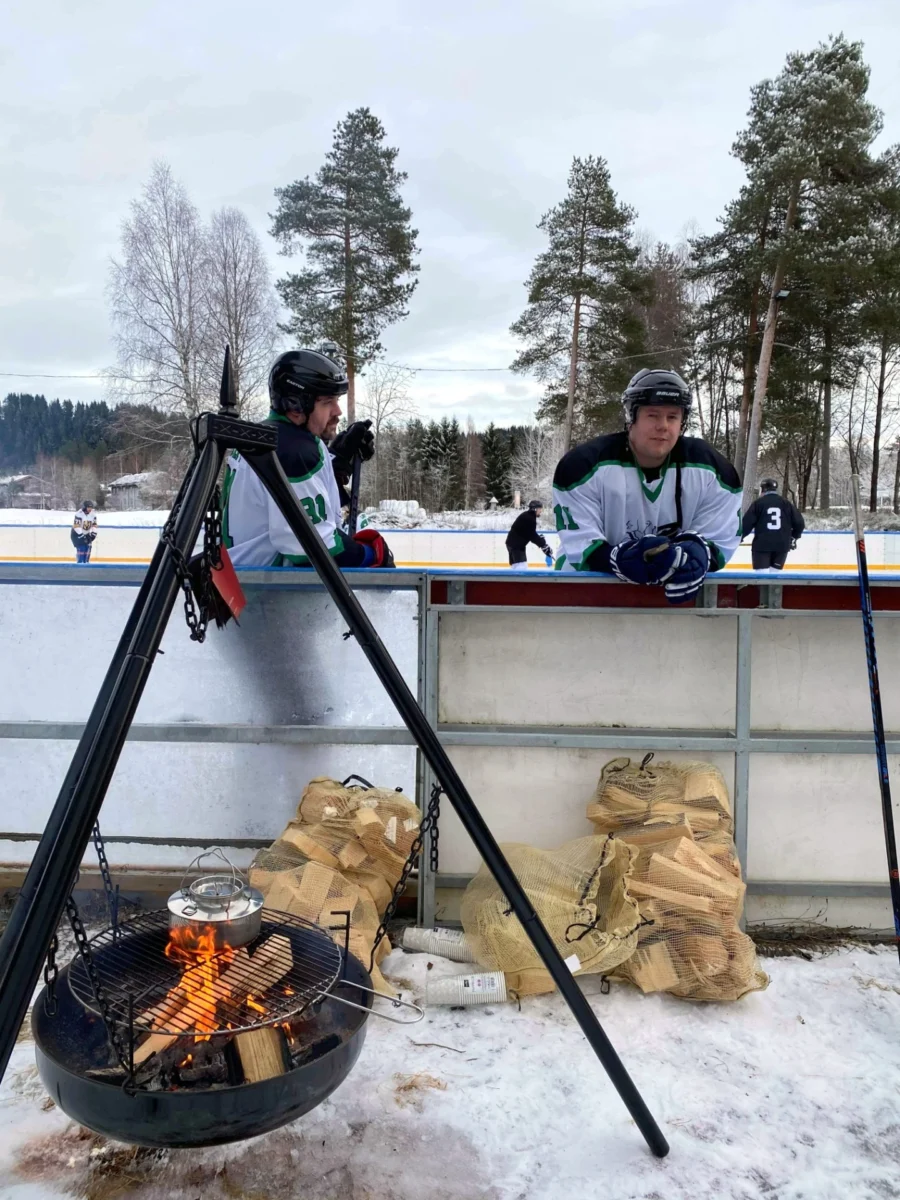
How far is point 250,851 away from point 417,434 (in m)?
47.2

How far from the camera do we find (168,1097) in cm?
189

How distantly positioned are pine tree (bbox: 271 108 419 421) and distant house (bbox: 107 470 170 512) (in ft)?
24.3

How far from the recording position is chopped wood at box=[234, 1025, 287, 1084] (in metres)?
2.03

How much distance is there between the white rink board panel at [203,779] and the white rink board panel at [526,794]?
255 mm

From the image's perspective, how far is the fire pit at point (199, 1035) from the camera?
6.27ft

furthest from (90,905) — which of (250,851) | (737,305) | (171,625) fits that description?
(737,305)

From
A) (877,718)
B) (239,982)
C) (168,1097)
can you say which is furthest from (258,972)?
(877,718)

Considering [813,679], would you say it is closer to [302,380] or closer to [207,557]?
[302,380]

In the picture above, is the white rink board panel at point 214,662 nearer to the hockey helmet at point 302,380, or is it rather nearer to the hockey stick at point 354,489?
the hockey helmet at point 302,380

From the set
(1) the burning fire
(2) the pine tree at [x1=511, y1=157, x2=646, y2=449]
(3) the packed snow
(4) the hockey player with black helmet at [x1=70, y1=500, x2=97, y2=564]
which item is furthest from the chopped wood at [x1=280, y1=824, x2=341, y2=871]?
(2) the pine tree at [x1=511, y1=157, x2=646, y2=449]

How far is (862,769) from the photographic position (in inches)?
136

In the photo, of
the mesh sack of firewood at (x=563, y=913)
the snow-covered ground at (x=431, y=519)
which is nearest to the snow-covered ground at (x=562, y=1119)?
the mesh sack of firewood at (x=563, y=913)

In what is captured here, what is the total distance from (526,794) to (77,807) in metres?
2.07

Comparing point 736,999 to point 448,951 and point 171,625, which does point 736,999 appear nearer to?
point 448,951
